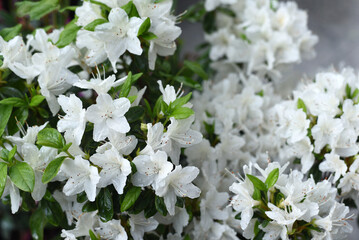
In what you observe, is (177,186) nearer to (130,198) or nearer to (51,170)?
(130,198)

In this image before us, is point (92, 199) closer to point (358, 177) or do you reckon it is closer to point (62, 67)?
point (62, 67)

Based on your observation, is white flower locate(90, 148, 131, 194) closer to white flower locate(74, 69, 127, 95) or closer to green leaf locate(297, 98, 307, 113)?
white flower locate(74, 69, 127, 95)

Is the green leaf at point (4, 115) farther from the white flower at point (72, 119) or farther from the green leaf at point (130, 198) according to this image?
the green leaf at point (130, 198)

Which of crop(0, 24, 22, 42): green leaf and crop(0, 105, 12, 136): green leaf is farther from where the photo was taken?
crop(0, 24, 22, 42): green leaf

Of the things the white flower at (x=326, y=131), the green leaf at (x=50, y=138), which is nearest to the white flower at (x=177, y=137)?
the green leaf at (x=50, y=138)

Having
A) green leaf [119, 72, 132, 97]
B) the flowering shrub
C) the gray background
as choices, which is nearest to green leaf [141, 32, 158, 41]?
the flowering shrub
